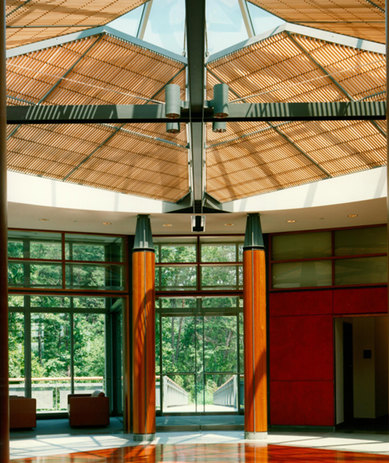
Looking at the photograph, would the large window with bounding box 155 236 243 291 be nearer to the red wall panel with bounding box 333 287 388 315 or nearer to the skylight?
the red wall panel with bounding box 333 287 388 315

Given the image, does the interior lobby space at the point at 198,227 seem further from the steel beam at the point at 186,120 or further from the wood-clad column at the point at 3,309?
the wood-clad column at the point at 3,309

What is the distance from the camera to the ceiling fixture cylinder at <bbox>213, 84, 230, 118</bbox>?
923 cm

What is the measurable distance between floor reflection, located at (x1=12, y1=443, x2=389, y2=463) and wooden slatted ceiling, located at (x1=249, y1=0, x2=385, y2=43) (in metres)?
7.38

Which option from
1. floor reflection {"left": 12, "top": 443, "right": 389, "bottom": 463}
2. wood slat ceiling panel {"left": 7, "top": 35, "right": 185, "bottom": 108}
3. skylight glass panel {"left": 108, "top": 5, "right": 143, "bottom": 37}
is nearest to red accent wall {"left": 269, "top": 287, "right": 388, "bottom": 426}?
floor reflection {"left": 12, "top": 443, "right": 389, "bottom": 463}

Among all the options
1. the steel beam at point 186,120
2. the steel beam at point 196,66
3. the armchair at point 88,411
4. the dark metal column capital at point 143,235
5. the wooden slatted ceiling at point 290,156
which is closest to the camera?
the steel beam at point 196,66

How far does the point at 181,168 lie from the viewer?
14672 mm

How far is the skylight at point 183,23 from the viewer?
10.7 metres

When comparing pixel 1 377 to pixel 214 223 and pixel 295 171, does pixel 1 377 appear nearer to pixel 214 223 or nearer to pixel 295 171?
pixel 295 171

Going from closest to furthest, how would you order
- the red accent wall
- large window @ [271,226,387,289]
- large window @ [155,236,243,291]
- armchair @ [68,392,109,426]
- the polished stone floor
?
the polished stone floor, large window @ [271,226,387,289], the red accent wall, armchair @ [68,392,109,426], large window @ [155,236,243,291]

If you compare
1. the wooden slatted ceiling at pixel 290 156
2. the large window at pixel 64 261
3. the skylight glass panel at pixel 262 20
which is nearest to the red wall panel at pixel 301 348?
the wooden slatted ceiling at pixel 290 156

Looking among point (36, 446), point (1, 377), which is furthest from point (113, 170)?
point (1, 377)

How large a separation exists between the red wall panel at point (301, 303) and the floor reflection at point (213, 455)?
414 centimetres

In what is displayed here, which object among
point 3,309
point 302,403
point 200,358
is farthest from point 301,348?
point 3,309

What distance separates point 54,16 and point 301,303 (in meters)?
10.5
